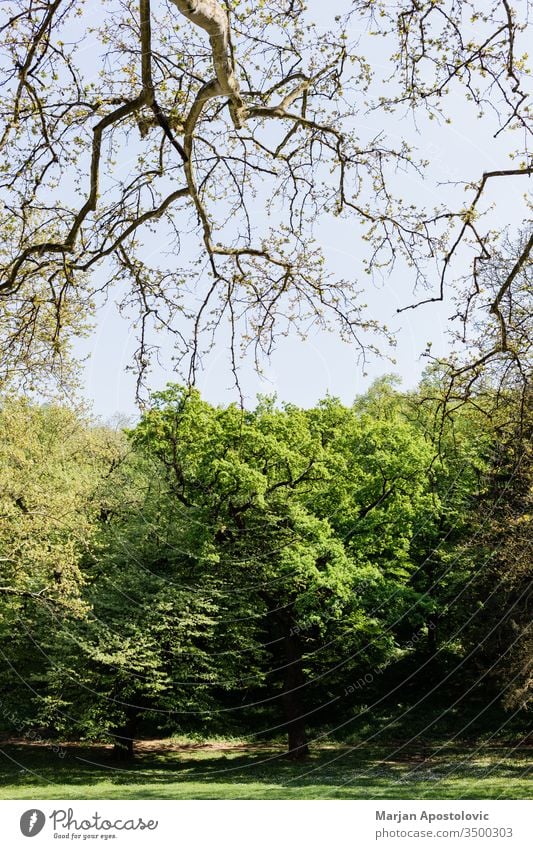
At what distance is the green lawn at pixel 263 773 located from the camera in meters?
16.5

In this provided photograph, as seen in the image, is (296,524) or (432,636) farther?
(432,636)

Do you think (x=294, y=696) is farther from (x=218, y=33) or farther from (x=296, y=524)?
(x=218, y=33)

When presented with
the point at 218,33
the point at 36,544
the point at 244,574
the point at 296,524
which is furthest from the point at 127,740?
the point at 218,33

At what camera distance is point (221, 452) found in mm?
21641

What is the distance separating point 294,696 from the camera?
73.2 ft

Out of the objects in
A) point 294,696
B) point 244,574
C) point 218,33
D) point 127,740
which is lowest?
point 127,740

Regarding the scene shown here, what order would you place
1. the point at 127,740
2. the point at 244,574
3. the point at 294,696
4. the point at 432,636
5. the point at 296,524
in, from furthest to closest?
1. the point at 432,636
2. the point at 127,740
3. the point at 294,696
4. the point at 244,574
5. the point at 296,524

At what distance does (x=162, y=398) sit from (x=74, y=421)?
32.2 feet

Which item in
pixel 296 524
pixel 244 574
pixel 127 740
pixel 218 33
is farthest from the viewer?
pixel 127 740
